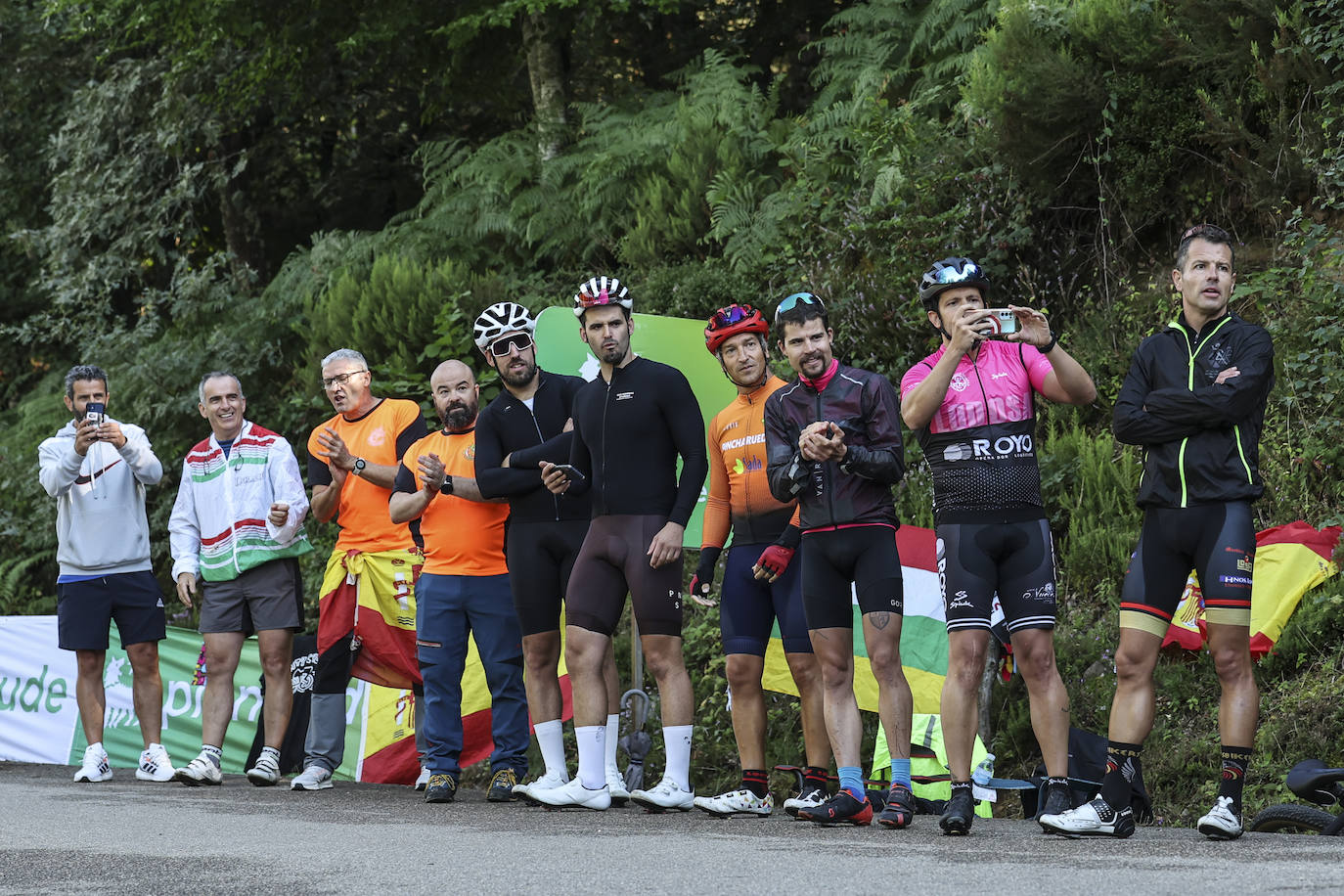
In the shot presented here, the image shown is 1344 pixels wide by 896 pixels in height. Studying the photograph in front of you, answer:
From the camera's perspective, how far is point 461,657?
335 inches

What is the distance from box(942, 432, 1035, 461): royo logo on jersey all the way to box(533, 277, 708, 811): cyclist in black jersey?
5.00 feet

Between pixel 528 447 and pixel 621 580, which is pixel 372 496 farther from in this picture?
pixel 621 580

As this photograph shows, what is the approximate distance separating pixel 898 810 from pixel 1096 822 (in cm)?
87

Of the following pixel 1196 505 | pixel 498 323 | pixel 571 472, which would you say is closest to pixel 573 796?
pixel 571 472

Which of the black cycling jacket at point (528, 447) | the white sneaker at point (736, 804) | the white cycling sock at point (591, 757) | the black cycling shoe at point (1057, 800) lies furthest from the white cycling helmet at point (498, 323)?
the black cycling shoe at point (1057, 800)

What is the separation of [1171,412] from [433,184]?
12473 millimetres

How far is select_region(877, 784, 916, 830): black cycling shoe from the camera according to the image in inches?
251

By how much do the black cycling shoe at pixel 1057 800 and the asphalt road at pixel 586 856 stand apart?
19 cm

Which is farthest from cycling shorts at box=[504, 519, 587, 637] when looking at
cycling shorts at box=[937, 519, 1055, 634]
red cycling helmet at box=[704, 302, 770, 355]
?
cycling shorts at box=[937, 519, 1055, 634]

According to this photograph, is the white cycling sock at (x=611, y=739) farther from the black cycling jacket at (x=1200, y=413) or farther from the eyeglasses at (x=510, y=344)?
the black cycling jacket at (x=1200, y=413)

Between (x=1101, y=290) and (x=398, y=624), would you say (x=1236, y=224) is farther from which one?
(x=398, y=624)

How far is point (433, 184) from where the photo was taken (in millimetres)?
17219

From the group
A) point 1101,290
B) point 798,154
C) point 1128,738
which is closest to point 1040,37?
point 1101,290

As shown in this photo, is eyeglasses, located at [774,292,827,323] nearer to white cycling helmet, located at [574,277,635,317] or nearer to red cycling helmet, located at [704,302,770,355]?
red cycling helmet, located at [704,302,770,355]
